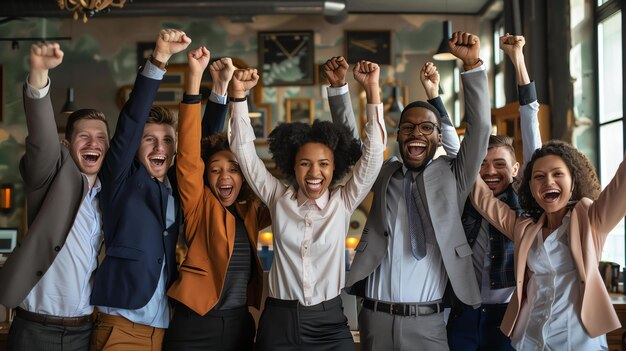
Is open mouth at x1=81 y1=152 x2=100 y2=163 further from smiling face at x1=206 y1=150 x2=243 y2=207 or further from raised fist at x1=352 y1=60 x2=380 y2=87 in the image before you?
raised fist at x1=352 y1=60 x2=380 y2=87

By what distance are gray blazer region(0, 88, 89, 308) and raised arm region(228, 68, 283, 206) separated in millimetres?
610

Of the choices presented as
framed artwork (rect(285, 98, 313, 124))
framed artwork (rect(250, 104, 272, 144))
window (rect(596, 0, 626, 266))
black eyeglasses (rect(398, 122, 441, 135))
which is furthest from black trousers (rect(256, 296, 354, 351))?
framed artwork (rect(285, 98, 313, 124))

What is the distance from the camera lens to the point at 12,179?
34.8ft

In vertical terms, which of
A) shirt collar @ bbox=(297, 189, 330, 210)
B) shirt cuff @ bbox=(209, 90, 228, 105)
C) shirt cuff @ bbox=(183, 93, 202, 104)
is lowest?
shirt collar @ bbox=(297, 189, 330, 210)

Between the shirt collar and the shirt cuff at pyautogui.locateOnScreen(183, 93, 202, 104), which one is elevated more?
the shirt cuff at pyautogui.locateOnScreen(183, 93, 202, 104)

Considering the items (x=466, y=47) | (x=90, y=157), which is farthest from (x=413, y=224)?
(x=90, y=157)

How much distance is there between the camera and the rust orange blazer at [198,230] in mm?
2639

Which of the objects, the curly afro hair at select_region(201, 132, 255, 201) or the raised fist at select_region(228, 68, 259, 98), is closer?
the raised fist at select_region(228, 68, 259, 98)

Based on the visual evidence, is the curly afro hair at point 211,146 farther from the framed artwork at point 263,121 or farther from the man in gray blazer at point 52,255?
the framed artwork at point 263,121

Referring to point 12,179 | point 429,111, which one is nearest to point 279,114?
point 12,179

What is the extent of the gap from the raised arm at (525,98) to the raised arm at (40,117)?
5.75 feet

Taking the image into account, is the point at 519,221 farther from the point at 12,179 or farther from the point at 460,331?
the point at 12,179

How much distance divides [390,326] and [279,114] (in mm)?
8097

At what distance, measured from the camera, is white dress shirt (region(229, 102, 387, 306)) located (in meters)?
2.63
